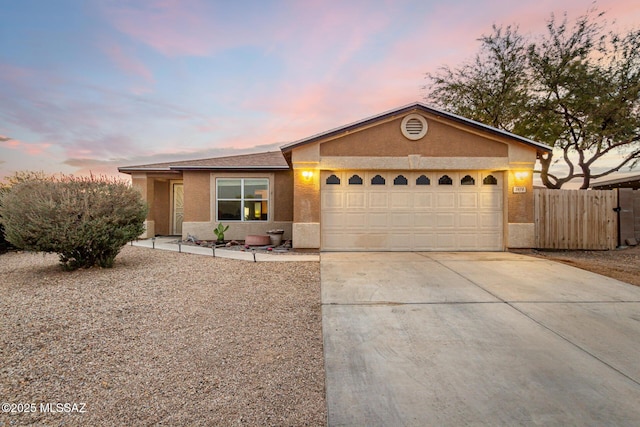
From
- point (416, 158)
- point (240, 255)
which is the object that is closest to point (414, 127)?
point (416, 158)

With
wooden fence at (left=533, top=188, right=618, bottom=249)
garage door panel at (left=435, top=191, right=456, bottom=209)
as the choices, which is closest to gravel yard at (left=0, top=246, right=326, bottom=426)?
garage door panel at (left=435, top=191, right=456, bottom=209)

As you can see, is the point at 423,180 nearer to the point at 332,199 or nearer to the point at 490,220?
the point at 490,220

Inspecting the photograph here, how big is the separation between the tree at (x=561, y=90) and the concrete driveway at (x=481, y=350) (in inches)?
494

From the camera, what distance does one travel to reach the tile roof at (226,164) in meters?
12.0

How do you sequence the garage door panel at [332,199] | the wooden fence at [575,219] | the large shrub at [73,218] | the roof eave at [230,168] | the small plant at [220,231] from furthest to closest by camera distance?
the roof eave at [230,168] < the small plant at [220,231] < the wooden fence at [575,219] < the garage door panel at [332,199] < the large shrub at [73,218]

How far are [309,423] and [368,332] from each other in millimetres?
1819

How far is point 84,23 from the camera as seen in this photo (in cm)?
977

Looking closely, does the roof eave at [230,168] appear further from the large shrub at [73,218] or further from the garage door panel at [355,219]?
the large shrub at [73,218]

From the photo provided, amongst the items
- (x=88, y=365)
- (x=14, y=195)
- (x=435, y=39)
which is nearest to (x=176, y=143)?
(x=14, y=195)

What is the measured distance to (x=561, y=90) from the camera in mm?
15375

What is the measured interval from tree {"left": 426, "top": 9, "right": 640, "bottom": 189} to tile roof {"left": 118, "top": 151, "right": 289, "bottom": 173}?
1188 centimetres

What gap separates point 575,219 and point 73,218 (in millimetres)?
14378

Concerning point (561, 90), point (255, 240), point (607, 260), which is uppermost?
point (561, 90)

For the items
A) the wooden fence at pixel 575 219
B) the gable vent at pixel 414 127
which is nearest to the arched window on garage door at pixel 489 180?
the wooden fence at pixel 575 219
